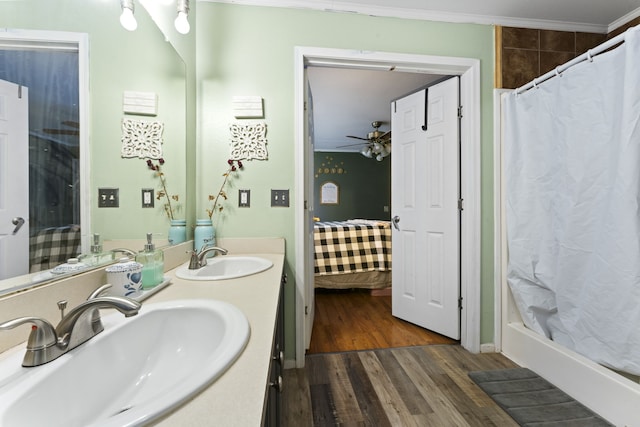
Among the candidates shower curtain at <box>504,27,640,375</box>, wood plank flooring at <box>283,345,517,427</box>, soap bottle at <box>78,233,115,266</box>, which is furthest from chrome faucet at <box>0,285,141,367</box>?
shower curtain at <box>504,27,640,375</box>

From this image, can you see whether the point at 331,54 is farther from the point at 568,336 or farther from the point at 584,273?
the point at 568,336

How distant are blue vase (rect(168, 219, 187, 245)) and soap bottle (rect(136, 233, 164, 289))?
44 centimetres

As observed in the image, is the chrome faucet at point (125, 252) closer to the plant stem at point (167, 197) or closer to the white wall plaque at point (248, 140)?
the plant stem at point (167, 197)

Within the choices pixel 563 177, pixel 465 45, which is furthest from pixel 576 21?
pixel 563 177

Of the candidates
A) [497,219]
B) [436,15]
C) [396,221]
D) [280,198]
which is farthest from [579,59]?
[280,198]

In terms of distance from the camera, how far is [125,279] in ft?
2.75

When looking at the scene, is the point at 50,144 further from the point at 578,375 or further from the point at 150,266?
the point at 578,375

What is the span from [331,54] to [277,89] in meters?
0.42

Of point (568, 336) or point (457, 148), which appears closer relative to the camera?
point (568, 336)

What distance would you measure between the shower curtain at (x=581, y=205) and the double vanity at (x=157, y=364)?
156 centimetres

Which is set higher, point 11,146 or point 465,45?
point 465,45

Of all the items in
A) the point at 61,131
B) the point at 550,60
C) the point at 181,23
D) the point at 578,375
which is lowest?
the point at 578,375

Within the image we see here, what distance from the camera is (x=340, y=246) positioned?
325 centimetres

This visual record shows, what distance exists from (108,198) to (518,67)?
254 centimetres
